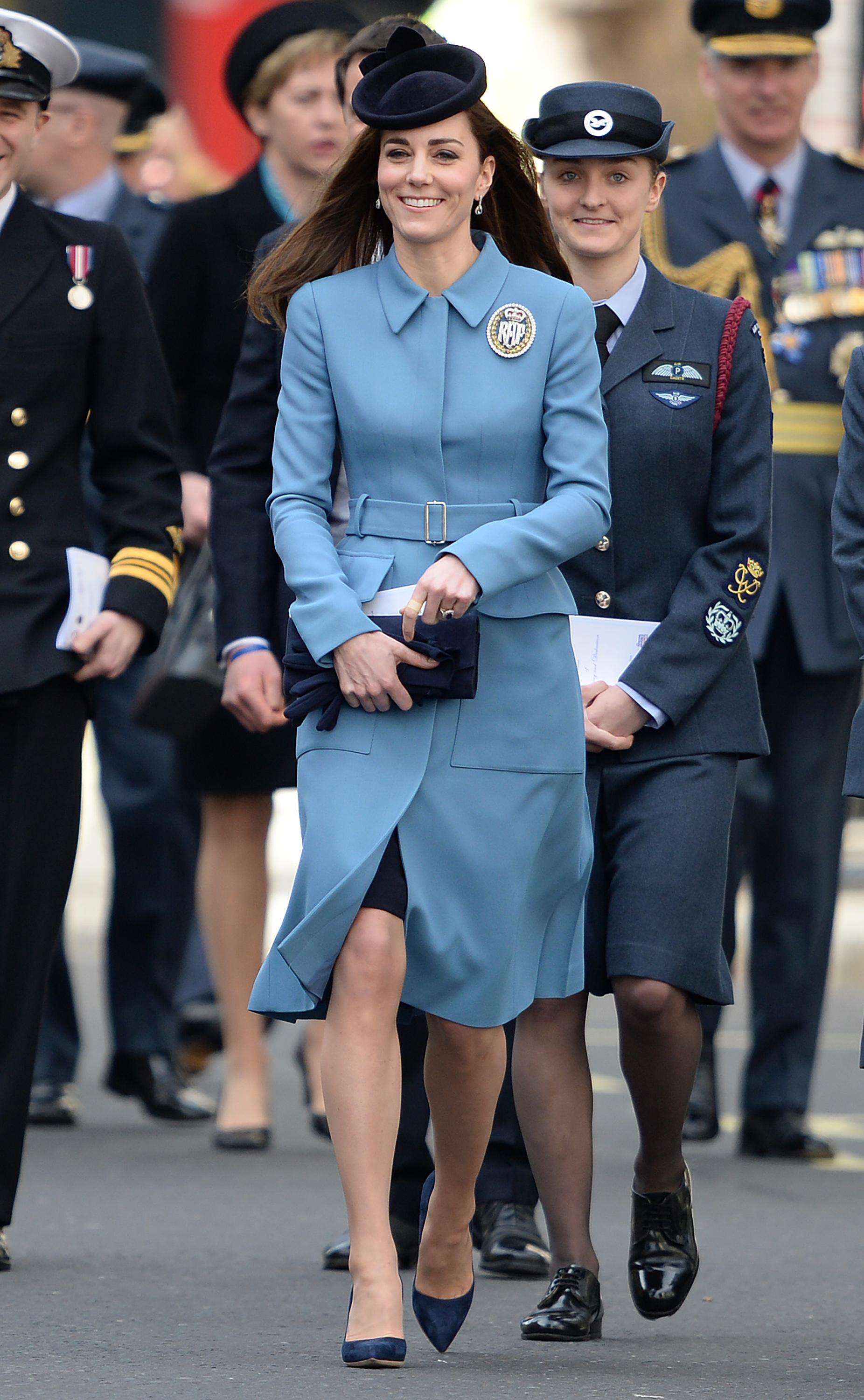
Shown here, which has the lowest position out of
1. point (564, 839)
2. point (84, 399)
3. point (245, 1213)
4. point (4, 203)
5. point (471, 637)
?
point (245, 1213)

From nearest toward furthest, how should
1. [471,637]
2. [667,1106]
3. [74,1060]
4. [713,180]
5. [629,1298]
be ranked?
[471,637] < [667,1106] < [629,1298] < [713,180] < [74,1060]

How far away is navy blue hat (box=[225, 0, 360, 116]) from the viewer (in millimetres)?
6992

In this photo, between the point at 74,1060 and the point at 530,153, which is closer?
the point at 530,153

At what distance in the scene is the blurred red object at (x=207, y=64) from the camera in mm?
18125

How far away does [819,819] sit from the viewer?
7340 millimetres

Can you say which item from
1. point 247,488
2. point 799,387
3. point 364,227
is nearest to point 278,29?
point 799,387

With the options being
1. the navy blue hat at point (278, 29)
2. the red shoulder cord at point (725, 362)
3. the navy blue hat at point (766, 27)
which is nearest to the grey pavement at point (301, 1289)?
the red shoulder cord at point (725, 362)

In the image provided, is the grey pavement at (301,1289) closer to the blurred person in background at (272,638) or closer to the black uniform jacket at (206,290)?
the blurred person in background at (272,638)

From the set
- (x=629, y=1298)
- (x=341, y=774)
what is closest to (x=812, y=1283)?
(x=629, y=1298)

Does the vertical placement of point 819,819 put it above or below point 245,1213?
above

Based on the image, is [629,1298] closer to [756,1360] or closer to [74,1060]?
[756,1360]

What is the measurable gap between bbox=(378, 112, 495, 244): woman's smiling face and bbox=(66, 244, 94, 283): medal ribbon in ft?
3.24

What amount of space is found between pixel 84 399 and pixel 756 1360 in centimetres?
212

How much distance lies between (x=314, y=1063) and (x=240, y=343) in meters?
1.72
